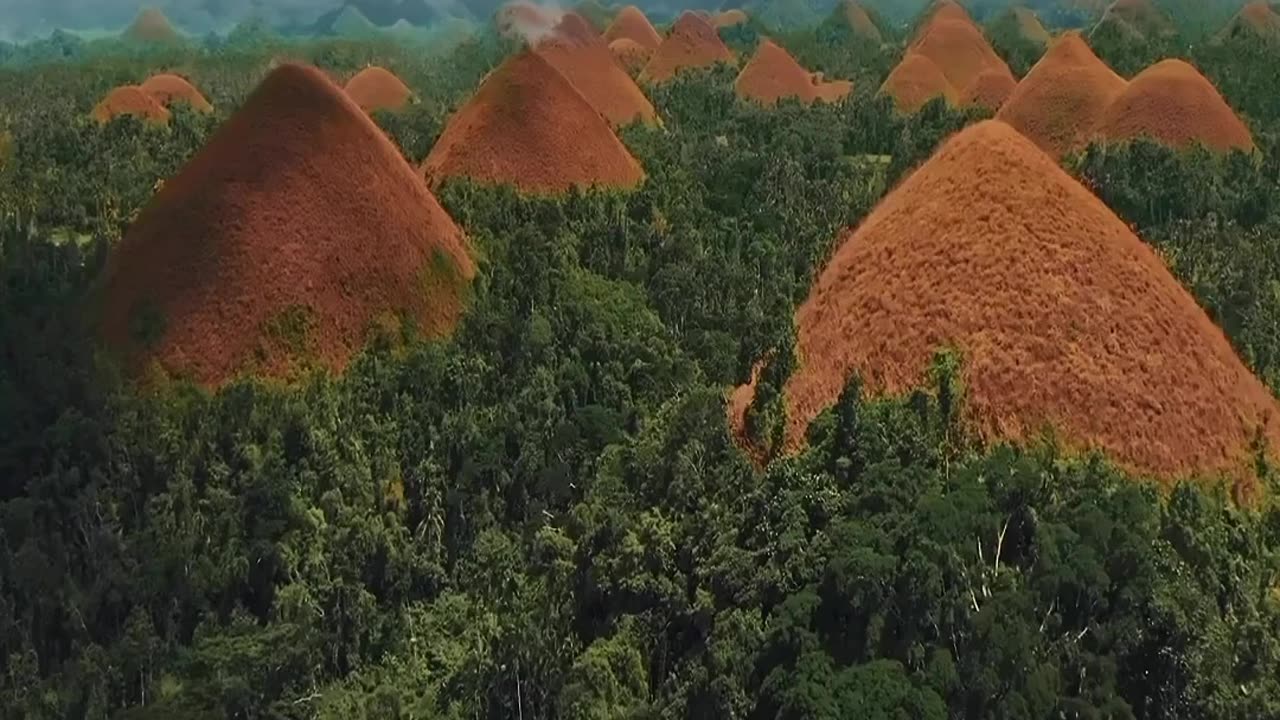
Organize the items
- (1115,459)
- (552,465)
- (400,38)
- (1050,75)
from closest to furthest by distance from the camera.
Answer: (1115,459)
(552,465)
(1050,75)
(400,38)

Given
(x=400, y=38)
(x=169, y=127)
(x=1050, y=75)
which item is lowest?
(x=400, y=38)

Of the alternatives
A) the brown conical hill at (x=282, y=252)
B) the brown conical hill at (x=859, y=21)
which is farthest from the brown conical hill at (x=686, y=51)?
the brown conical hill at (x=282, y=252)

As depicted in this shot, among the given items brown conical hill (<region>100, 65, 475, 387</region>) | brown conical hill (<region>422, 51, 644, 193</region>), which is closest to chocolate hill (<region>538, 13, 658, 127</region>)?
brown conical hill (<region>422, 51, 644, 193</region>)

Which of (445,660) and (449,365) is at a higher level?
(449,365)

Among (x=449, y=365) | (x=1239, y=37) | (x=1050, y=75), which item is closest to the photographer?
(x=449, y=365)

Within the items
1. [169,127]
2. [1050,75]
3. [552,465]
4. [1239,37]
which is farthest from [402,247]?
[1239,37]

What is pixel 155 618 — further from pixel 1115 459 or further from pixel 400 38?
pixel 400 38

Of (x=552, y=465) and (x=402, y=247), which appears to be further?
(x=402, y=247)

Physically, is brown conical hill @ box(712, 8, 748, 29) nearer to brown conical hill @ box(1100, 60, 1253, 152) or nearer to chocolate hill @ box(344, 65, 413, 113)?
chocolate hill @ box(344, 65, 413, 113)
